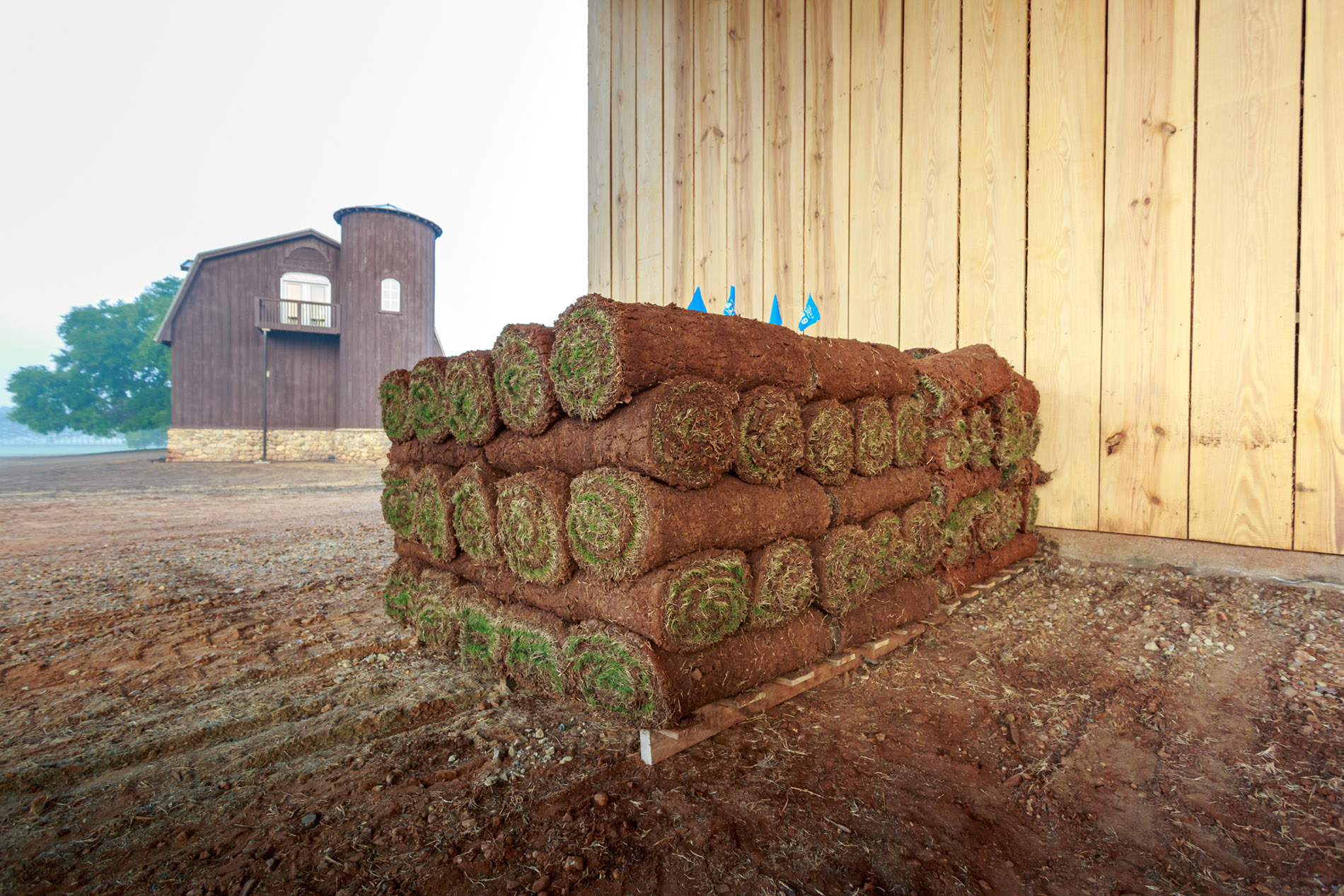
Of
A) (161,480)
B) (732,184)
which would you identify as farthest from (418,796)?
(161,480)

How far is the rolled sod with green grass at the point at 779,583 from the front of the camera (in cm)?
221

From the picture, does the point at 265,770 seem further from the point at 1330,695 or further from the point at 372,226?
the point at 372,226

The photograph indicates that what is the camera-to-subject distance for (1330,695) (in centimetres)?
217

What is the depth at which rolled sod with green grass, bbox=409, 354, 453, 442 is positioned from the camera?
274 centimetres

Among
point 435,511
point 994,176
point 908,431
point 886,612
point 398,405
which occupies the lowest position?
point 886,612

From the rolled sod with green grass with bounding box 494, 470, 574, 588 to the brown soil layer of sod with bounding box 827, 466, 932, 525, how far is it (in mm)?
1101

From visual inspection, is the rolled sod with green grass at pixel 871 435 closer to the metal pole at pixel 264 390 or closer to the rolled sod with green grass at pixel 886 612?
the rolled sod with green grass at pixel 886 612

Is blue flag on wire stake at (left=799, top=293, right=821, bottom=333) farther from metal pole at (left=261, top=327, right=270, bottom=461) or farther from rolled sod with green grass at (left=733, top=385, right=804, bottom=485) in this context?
metal pole at (left=261, top=327, right=270, bottom=461)

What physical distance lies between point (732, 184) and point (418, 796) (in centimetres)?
557

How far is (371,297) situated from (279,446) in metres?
5.16

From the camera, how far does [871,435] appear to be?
2809mm

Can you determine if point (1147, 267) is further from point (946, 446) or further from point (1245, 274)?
point (946, 446)

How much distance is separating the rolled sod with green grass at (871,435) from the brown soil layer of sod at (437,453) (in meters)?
1.61

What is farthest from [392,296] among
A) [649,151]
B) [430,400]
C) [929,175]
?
[430,400]
